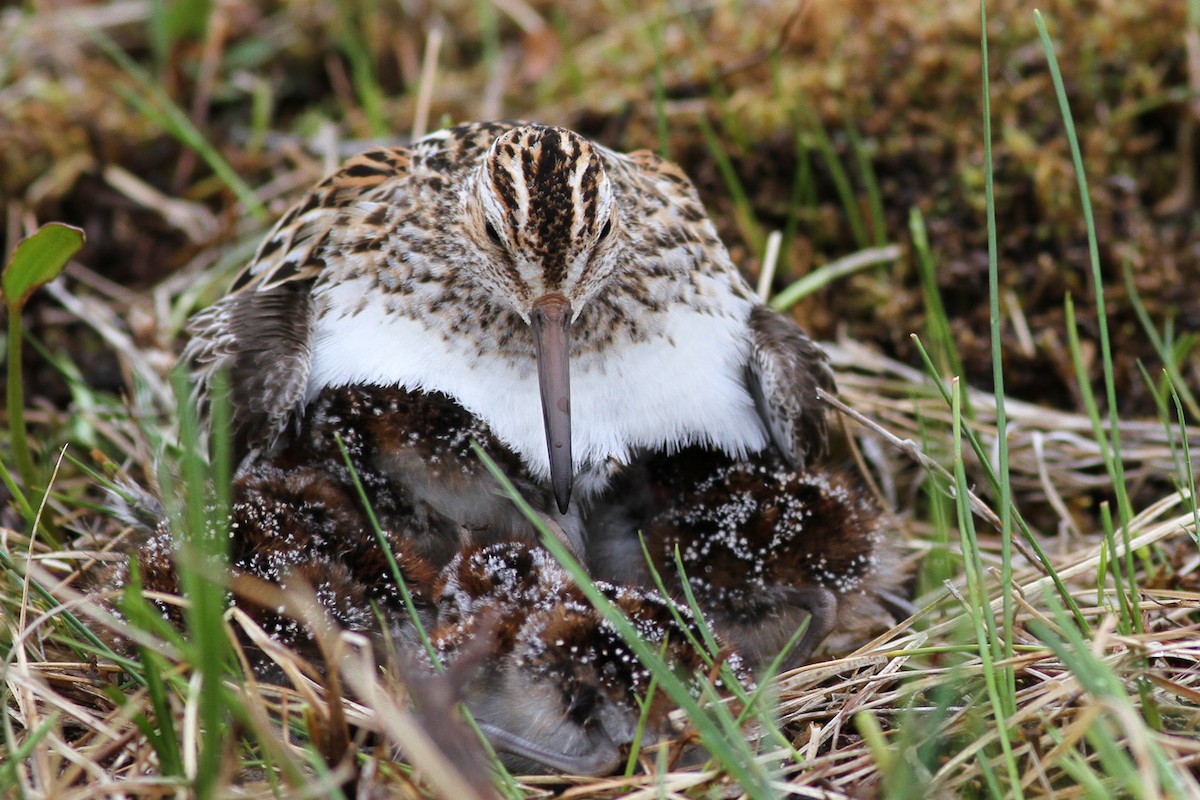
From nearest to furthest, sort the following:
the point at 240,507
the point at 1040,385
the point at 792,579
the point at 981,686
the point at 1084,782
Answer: the point at 1084,782 < the point at 981,686 < the point at 240,507 < the point at 792,579 < the point at 1040,385

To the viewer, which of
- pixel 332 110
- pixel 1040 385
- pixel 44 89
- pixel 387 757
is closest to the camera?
pixel 387 757

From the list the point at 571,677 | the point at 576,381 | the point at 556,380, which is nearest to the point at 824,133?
the point at 576,381

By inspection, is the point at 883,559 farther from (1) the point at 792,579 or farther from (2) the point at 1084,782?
(2) the point at 1084,782

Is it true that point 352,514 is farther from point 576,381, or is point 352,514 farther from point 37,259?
point 37,259

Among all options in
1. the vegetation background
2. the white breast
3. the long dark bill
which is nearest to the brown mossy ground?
the vegetation background

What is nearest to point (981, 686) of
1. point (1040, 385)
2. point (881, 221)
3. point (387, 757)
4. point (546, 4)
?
point (387, 757)

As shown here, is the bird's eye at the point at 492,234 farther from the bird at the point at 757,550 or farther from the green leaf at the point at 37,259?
the green leaf at the point at 37,259

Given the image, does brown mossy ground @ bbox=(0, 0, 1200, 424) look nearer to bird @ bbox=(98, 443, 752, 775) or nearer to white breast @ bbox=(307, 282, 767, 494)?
white breast @ bbox=(307, 282, 767, 494)
